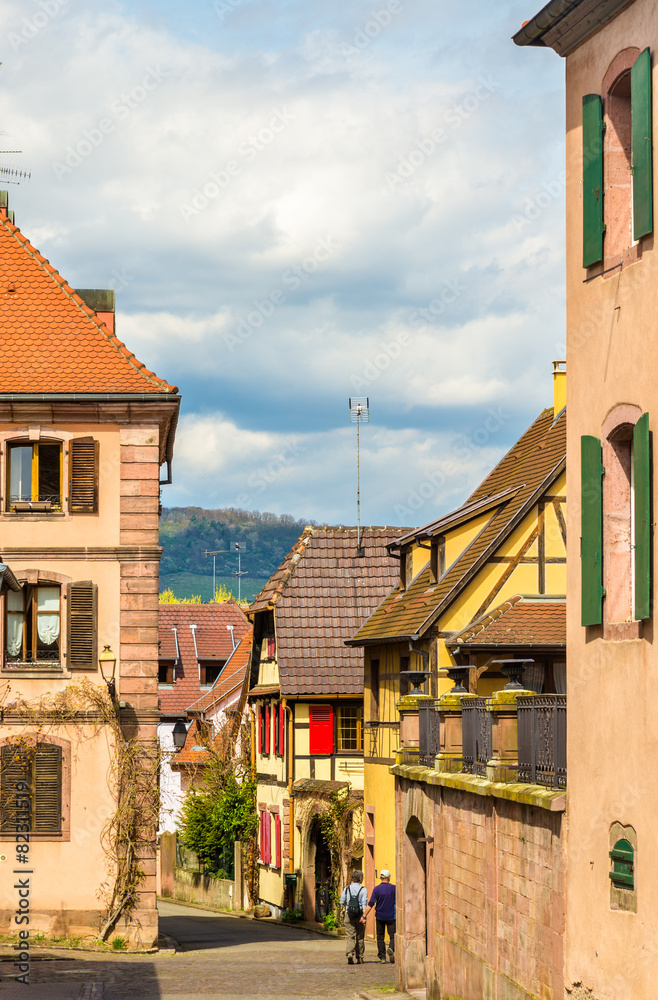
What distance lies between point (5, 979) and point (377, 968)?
6.57 metres

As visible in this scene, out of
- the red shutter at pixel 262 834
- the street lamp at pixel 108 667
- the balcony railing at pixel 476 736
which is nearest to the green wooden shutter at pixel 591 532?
the balcony railing at pixel 476 736

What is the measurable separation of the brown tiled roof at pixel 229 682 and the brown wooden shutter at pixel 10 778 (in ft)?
89.1

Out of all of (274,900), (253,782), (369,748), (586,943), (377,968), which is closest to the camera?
(586,943)

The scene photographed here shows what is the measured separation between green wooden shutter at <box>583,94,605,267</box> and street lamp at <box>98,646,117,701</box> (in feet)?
46.7

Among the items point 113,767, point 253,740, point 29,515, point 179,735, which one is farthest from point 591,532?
point 253,740

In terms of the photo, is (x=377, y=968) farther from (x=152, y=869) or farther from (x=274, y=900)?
(x=274, y=900)

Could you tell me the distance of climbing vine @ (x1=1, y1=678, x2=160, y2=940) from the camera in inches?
1000

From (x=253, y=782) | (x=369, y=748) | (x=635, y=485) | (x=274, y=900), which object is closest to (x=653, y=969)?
(x=635, y=485)

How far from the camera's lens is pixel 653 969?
11.9m

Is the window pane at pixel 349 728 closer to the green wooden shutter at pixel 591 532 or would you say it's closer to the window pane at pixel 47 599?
the window pane at pixel 47 599

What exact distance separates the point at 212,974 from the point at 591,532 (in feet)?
41.9

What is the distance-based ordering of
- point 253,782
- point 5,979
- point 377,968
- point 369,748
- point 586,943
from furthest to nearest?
point 253,782
point 369,748
point 377,968
point 5,979
point 586,943

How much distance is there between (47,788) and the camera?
1000 inches

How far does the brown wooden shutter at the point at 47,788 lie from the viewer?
25328mm
